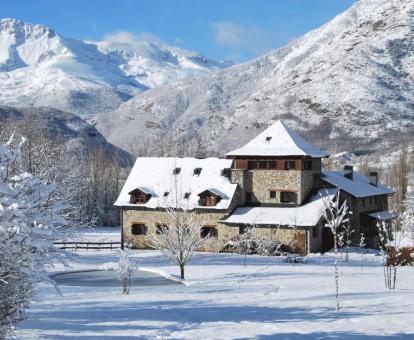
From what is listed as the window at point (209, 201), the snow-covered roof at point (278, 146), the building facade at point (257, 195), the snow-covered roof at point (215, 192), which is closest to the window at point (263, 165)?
the building facade at point (257, 195)

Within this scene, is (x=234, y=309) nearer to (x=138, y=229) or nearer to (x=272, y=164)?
(x=272, y=164)

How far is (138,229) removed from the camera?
53.9m

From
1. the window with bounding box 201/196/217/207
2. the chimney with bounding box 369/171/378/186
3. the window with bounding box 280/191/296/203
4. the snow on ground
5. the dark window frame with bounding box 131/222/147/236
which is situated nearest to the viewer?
the window with bounding box 280/191/296/203

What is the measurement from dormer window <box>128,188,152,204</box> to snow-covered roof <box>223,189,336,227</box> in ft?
26.7

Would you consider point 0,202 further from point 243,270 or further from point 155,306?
point 243,270

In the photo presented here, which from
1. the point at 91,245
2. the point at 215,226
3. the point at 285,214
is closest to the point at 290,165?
the point at 285,214

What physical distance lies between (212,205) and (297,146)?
8.52m

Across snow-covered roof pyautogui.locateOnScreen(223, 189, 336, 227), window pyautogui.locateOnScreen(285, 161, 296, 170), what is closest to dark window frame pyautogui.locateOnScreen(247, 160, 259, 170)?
window pyautogui.locateOnScreen(285, 161, 296, 170)

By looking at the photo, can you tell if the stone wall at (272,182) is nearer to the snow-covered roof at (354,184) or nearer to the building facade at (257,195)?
the building facade at (257,195)

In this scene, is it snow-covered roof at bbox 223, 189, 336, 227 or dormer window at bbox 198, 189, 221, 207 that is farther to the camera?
dormer window at bbox 198, 189, 221, 207

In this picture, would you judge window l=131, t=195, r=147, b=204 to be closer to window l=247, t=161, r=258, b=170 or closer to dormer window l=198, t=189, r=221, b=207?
dormer window l=198, t=189, r=221, b=207

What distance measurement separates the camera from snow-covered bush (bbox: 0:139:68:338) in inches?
564

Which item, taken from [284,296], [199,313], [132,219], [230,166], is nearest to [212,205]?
[230,166]

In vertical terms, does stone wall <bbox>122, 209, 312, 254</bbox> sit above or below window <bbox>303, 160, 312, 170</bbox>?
below
